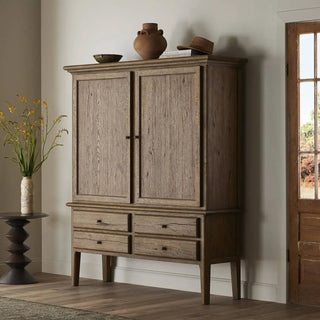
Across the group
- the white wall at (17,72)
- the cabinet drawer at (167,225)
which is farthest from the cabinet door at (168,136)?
Result: the white wall at (17,72)

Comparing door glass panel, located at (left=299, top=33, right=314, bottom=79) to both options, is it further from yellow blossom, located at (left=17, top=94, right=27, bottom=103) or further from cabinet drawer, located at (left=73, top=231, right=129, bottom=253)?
yellow blossom, located at (left=17, top=94, right=27, bottom=103)

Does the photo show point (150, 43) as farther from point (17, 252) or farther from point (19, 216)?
point (17, 252)

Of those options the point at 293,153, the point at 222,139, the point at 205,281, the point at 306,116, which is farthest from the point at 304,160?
the point at 205,281

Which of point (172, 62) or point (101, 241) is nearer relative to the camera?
point (172, 62)

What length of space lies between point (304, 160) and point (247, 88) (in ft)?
2.21

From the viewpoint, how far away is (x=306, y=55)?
18.4ft

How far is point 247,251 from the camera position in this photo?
19.3ft

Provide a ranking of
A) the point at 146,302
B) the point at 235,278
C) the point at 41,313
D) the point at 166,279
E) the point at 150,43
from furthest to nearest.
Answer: the point at 166,279 → the point at 150,43 → the point at 235,278 → the point at 146,302 → the point at 41,313

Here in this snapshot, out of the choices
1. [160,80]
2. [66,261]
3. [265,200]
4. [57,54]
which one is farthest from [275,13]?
[66,261]

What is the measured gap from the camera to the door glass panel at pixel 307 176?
5.60 metres

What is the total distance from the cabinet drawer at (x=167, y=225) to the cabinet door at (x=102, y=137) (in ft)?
0.70

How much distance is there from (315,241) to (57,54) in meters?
2.77

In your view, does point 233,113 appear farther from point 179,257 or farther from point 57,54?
point 57,54

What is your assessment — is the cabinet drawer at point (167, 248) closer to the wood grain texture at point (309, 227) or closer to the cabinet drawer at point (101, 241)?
the cabinet drawer at point (101, 241)
